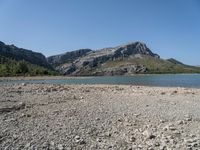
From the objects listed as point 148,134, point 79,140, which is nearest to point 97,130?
point 79,140

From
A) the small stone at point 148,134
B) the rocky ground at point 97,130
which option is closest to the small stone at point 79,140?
the rocky ground at point 97,130

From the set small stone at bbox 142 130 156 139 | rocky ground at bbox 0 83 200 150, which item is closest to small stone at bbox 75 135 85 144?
rocky ground at bbox 0 83 200 150

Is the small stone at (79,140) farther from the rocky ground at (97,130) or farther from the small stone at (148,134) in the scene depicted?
the small stone at (148,134)

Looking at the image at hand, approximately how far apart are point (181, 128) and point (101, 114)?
5.25m

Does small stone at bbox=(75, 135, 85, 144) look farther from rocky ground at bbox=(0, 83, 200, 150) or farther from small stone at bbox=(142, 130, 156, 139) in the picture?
small stone at bbox=(142, 130, 156, 139)

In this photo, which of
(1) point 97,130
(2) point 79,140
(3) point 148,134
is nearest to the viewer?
(2) point 79,140

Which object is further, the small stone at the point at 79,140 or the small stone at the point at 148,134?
the small stone at the point at 148,134

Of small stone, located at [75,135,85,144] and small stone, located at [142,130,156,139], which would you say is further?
small stone, located at [142,130,156,139]

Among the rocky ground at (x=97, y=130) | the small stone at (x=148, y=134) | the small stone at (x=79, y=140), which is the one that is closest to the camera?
the rocky ground at (x=97, y=130)

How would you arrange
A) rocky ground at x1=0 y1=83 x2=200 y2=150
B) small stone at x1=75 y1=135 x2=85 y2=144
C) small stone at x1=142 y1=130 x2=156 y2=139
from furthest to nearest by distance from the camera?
small stone at x1=142 y1=130 x2=156 y2=139, small stone at x1=75 y1=135 x2=85 y2=144, rocky ground at x1=0 y1=83 x2=200 y2=150

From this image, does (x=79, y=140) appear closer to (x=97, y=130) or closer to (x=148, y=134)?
(x=97, y=130)

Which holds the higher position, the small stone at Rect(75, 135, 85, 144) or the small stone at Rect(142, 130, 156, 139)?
the small stone at Rect(142, 130, 156, 139)

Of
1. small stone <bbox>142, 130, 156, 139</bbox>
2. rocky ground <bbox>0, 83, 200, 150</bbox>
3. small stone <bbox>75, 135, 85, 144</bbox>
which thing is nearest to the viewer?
rocky ground <bbox>0, 83, 200, 150</bbox>

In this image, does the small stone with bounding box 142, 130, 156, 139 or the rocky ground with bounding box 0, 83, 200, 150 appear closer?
the rocky ground with bounding box 0, 83, 200, 150
